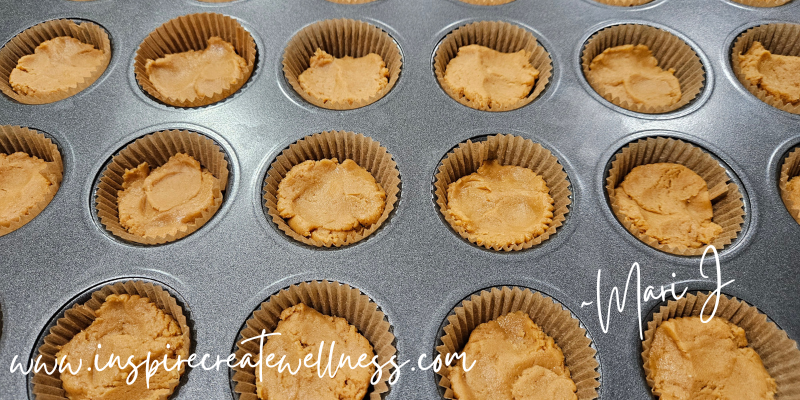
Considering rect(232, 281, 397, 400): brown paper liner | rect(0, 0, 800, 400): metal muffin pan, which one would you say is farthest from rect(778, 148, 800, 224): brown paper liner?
rect(232, 281, 397, 400): brown paper liner

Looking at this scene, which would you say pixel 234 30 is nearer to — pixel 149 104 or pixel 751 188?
pixel 149 104

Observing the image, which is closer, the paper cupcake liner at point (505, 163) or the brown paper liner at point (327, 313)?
the brown paper liner at point (327, 313)

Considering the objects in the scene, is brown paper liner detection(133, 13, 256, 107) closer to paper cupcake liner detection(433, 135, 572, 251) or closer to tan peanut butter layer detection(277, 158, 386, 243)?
tan peanut butter layer detection(277, 158, 386, 243)

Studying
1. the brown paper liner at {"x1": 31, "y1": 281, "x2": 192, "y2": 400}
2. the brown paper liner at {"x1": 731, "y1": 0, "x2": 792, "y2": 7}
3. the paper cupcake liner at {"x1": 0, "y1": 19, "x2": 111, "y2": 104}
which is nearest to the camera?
the brown paper liner at {"x1": 31, "y1": 281, "x2": 192, "y2": 400}

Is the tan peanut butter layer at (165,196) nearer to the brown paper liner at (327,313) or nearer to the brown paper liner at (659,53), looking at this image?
the brown paper liner at (327,313)

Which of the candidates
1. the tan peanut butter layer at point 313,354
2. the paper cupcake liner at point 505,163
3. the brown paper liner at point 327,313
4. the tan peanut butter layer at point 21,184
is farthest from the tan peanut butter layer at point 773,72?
A: the tan peanut butter layer at point 21,184

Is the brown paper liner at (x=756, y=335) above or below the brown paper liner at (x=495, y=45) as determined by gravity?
below

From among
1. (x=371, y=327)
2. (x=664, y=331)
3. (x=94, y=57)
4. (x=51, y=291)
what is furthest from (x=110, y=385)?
(x=664, y=331)
